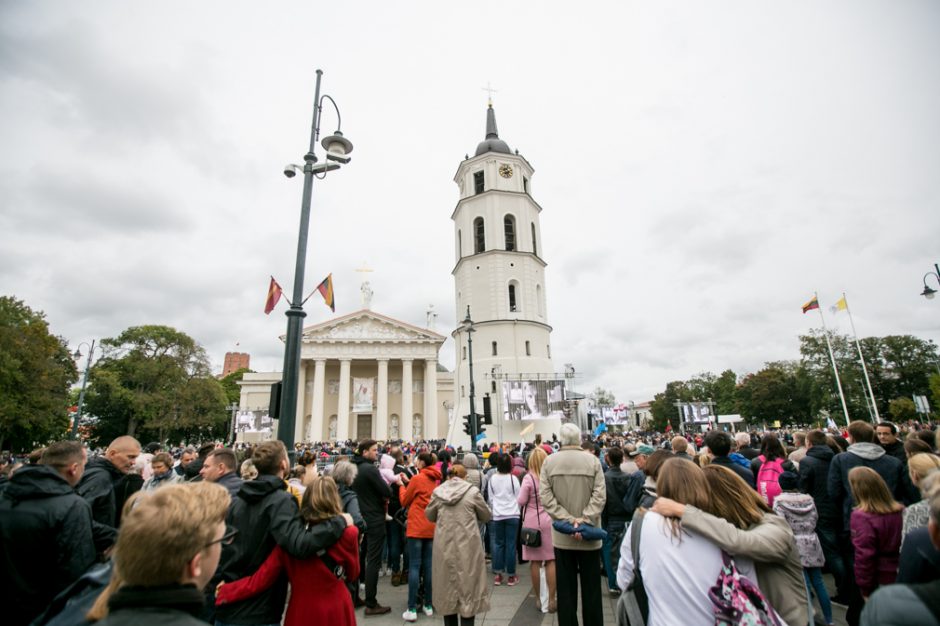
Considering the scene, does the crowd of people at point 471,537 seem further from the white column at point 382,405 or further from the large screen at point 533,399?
the white column at point 382,405

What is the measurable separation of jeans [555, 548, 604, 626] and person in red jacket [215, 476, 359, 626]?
232 centimetres

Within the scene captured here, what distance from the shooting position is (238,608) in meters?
3.27

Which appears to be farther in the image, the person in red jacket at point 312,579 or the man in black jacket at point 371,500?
the man in black jacket at point 371,500

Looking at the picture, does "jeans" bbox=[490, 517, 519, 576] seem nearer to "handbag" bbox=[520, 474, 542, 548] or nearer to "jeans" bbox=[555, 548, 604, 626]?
"handbag" bbox=[520, 474, 542, 548]

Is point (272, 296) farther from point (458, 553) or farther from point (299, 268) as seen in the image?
point (458, 553)

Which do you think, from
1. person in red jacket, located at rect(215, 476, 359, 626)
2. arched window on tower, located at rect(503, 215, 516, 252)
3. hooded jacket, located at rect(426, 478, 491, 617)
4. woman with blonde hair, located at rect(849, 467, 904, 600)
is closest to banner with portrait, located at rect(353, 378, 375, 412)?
arched window on tower, located at rect(503, 215, 516, 252)

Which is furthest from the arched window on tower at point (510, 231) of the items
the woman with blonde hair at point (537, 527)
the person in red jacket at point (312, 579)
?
the person in red jacket at point (312, 579)

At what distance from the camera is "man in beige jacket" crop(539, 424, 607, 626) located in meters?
4.59

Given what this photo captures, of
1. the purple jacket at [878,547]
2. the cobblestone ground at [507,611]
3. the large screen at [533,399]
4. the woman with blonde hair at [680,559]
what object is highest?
the large screen at [533,399]

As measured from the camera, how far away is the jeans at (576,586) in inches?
180

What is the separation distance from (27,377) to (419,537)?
3432 cm

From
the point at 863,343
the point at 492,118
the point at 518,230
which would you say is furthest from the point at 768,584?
the point at 863,343

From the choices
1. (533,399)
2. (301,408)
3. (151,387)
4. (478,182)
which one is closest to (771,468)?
(533,399)

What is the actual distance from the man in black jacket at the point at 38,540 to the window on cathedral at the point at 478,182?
3712 cm
